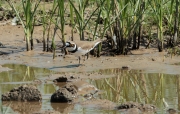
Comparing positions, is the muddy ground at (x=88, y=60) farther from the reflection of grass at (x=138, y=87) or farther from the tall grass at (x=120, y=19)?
the reflection of grass at (x=138, y=87)

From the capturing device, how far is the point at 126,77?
8.63m

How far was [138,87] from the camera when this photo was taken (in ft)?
25.7

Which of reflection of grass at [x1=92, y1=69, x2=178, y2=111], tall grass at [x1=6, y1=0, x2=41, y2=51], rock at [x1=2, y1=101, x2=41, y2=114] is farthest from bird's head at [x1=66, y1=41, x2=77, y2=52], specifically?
rock at [x1=2, y1=101, x2=41, y2=114]

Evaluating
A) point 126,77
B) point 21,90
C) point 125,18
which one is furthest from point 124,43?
point 21,90

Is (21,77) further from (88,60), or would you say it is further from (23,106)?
(23,106)

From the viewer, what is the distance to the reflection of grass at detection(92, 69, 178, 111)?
23.4ft

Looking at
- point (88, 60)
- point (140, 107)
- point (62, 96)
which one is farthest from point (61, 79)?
point (140, 107)

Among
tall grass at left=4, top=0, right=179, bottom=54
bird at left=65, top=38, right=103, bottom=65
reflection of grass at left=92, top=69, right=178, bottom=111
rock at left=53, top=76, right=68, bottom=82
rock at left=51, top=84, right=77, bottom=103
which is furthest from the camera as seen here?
tall grass at left=4, top=0, right=179, bottom=54

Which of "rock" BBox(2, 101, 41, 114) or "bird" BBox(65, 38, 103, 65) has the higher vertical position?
"bird" BBox(65, 38, 103, 65)

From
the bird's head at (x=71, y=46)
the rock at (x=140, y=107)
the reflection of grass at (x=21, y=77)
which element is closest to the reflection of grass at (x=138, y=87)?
the rock at (x=140, y=107)

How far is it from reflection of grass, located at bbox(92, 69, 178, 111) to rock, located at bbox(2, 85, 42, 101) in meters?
0.86

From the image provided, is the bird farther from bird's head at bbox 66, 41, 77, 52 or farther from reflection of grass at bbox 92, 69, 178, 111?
reflection of grass at bbox 92, 69, 178, 111

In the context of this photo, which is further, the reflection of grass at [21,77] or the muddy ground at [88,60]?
the muddy ground at [88,60]

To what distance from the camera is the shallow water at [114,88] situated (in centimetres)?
681
